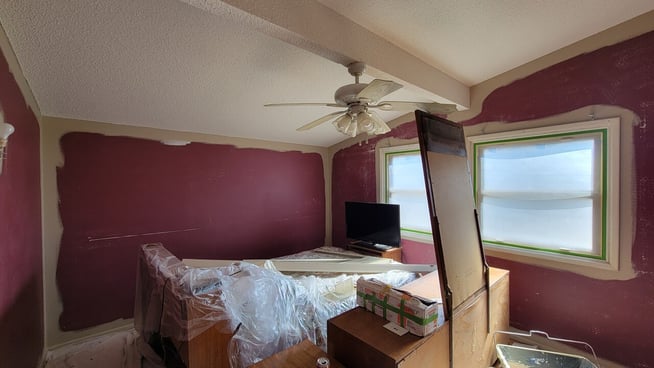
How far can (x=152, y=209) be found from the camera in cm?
278

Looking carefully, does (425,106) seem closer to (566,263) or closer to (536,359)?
(536,359)

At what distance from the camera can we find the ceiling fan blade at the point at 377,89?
55.6 inches

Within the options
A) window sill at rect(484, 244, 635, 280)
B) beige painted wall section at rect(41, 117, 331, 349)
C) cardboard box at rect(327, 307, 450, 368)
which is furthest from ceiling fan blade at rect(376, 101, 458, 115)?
beige painted wall section at rect(41, 117, 331, 349)

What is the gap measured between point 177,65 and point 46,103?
4.06ft

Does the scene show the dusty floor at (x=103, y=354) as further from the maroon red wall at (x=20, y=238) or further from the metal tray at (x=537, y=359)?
the metal tray at (x=537, y=359)

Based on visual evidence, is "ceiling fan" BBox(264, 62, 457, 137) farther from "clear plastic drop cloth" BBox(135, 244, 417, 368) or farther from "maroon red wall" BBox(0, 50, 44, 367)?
"maroon red wall" BBox(0, 50, 44, 367)

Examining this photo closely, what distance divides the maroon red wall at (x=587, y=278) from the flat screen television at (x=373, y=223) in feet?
3.69

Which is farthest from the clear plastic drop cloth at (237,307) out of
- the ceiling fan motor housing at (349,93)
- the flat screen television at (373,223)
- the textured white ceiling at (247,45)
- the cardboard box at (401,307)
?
the flat screen television at (373,223)

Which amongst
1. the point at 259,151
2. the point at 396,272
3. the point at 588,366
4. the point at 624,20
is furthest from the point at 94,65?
the point at 624,20

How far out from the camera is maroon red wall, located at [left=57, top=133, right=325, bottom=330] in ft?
7.87

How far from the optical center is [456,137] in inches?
70.0

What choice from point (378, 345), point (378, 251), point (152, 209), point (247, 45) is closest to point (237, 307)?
point (378, 345)

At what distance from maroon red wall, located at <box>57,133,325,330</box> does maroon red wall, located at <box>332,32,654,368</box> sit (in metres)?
2.68

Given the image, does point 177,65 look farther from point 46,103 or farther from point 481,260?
point 481,260
